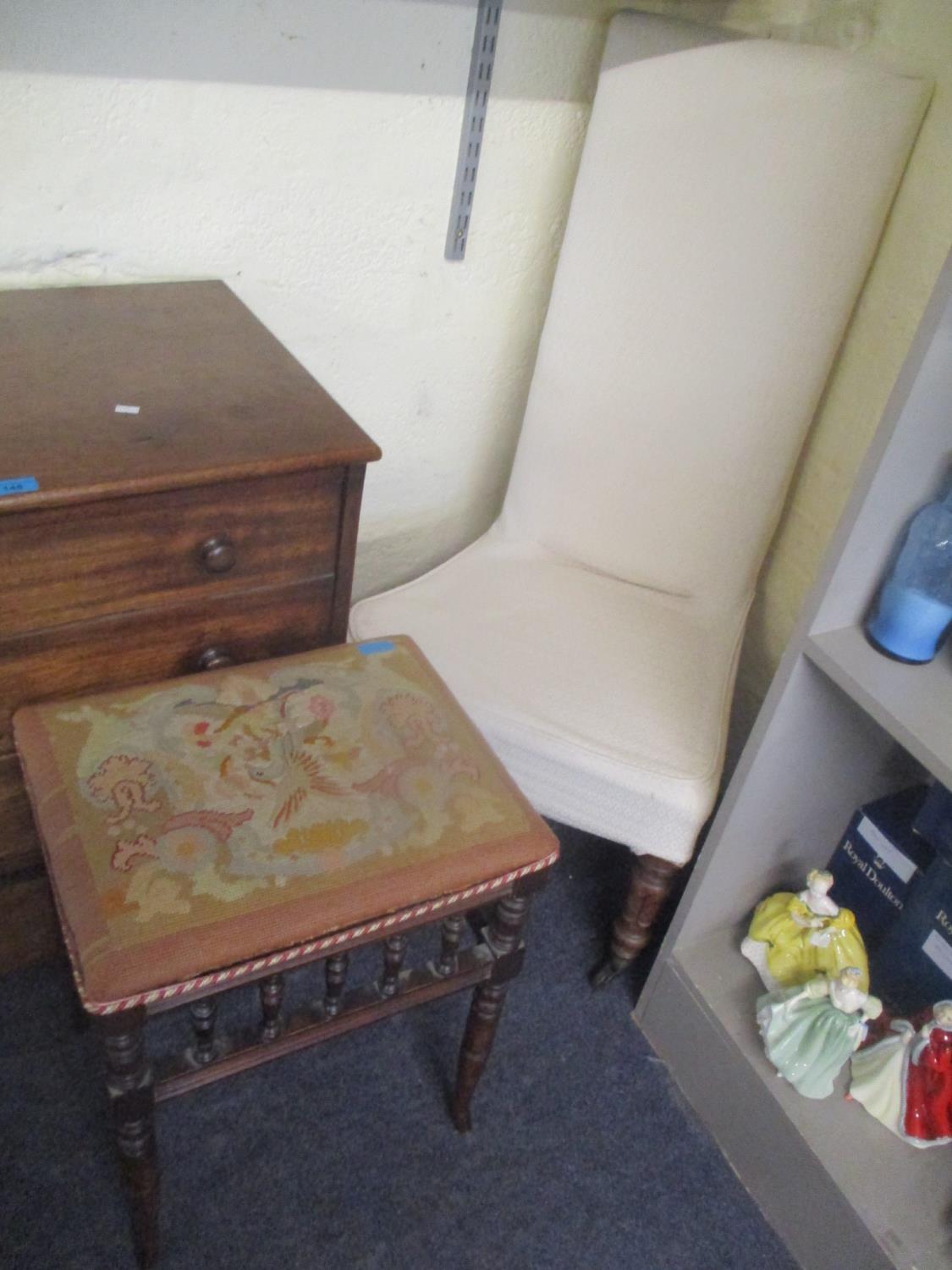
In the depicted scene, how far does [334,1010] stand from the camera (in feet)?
3.15

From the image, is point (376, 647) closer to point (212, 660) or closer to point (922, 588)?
point (212, 660)

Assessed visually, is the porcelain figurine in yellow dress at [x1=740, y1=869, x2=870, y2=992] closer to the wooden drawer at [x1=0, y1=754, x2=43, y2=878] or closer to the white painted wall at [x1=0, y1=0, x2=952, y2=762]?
the white painted wall at [x1=0, y1=0, x2=952, y2=762]

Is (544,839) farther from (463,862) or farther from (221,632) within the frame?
(221,632)

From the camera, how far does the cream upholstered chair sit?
111 cm

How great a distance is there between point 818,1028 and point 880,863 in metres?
0.21

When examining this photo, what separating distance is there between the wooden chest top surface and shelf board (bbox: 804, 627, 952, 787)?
0.48 meters

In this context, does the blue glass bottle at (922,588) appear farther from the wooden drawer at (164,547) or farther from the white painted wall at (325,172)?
the white painted wall at (325,172)

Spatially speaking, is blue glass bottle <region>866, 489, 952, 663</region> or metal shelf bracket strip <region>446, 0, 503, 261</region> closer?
blue glass bottle <region>866, 489, 952, 663</region>

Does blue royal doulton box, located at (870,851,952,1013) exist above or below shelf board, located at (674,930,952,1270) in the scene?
above

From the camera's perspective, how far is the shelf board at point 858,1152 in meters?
1.01

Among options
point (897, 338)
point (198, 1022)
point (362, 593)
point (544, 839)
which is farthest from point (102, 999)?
point (897, 338)

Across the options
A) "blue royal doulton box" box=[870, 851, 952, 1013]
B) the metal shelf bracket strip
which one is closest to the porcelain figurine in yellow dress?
"blue royal doulton box" box=[870, 851, 952, 1013]

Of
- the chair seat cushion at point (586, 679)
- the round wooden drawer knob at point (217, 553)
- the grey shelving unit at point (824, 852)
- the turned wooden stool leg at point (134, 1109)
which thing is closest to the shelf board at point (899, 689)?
the grey shelving unit at point (824, 852)

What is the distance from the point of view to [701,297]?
1212mm
